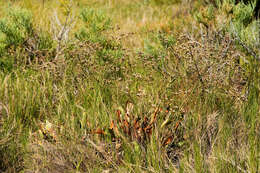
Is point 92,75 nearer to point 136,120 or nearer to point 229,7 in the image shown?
point 136,120

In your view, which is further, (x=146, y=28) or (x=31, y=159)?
(x=146, y=28)

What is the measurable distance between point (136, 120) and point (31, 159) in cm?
67

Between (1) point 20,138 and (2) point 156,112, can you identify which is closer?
(2) point 156,112

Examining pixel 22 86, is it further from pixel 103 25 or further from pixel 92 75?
pixel 103 25

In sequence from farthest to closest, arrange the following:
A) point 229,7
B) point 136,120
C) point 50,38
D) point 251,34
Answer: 1. point 50,38
2. point 229,7
3. point 251,34
4. point 136,120

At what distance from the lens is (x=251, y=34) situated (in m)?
3.22

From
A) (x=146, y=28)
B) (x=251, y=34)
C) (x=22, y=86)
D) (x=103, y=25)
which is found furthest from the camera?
(x=146, y=28)

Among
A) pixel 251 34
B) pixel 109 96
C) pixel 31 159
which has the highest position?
pixel 251 34

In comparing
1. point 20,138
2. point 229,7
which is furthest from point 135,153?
point 229,7

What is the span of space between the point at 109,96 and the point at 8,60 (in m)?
1.32

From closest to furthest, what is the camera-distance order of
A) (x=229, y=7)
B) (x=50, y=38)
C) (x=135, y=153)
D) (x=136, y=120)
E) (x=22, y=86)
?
(x=135, y=153) < (x=136, y=120) < (x=22, y=86) < (x=229, y=7) < (x=50, y=38)

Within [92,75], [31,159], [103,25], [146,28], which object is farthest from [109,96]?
[146,28]

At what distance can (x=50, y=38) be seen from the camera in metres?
4.03

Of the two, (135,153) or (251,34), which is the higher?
(251,34)
